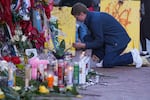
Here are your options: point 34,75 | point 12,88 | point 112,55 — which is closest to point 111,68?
point 112,55

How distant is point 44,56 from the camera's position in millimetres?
7324

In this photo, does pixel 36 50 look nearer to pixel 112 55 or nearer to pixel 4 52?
pixel 4 52

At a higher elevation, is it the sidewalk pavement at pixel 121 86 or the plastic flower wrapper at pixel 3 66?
the plastic flower wrapper at pixel 3 66

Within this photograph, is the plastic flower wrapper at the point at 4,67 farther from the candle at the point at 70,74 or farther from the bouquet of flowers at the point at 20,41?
the bouquet of flowers at the point at 20,41

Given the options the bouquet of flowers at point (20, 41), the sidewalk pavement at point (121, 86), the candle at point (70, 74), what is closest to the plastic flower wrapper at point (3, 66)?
the candle at point (70, 74)

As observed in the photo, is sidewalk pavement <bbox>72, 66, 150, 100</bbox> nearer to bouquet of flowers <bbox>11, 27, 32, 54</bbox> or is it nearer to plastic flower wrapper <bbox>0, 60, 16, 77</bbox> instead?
plastic flower wrapper <bbox>0, 60, 16, 77</bbox>

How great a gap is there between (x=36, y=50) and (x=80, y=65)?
1.23m

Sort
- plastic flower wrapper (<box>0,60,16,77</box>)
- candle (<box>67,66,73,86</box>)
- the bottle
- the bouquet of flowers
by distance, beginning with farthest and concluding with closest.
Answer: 1. the bouquet of flowers
2. the bottle
3. candle (<box>67,66,73,86</box>)
4. plastic flower wrapper (<box>0,60,16,77</box>)

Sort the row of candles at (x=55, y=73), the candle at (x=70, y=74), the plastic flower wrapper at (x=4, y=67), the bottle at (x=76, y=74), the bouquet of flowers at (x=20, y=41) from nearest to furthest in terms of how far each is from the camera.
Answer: the plastic flower wrapper at (x=4, y=67) → the row of candles at (x=55, y=73) → the candle at (x=70, y=74) → the bottle at (x=76, y=74) → the bouquet of flowers at (x=20, y=41)

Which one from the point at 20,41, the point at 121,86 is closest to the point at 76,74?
the point at 121,86

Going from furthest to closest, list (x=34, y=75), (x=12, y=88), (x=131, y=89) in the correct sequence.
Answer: (x=131, y=89) < (x=34, y=75) < (x=12, y=88)

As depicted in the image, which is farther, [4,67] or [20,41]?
[20,41]

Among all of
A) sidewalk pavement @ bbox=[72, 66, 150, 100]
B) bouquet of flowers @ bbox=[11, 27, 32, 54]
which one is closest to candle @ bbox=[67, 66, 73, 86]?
sidewalk pavement @ bbox=[72, 66, 150, 100]

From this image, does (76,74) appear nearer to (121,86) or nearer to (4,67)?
(121,86)
